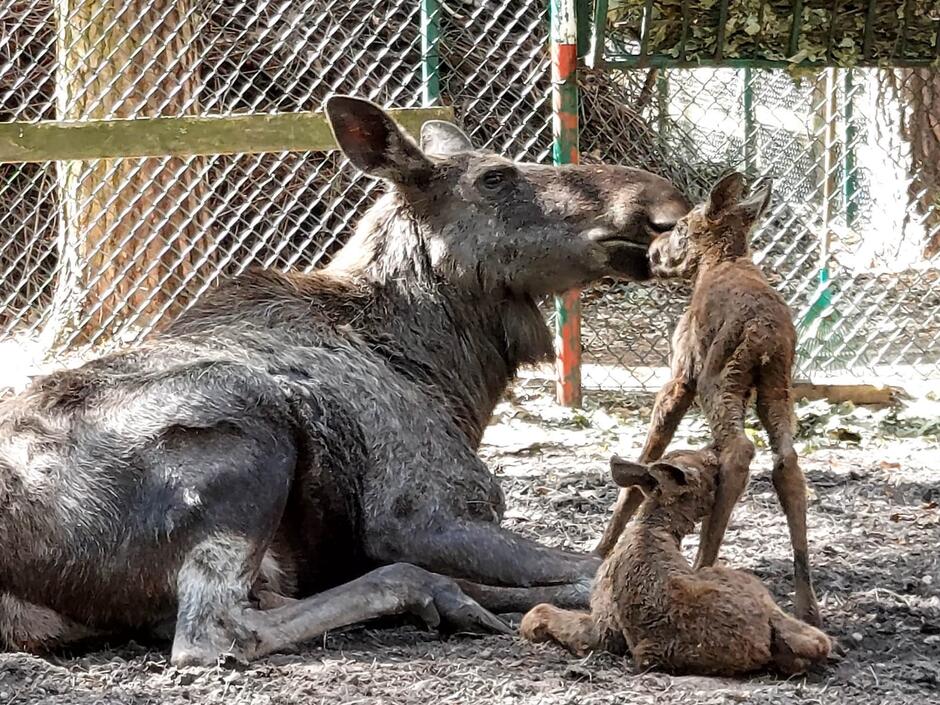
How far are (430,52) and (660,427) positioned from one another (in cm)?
468

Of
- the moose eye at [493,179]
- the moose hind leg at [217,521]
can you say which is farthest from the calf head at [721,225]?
the moose hind leg at [217,521]

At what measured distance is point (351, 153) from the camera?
5328 mm

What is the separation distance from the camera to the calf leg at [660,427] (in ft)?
14.2

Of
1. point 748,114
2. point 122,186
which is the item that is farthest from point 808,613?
point 748,114

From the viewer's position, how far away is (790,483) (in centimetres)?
400

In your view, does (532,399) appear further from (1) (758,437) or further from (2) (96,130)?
(2) (96,130)

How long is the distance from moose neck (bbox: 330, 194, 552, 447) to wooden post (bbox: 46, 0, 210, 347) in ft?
14.6

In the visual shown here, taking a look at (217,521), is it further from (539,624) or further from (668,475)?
(668,475)

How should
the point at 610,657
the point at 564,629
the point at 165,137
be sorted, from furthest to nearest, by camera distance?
the point at 165,137 → the point at 564,629 → the point at 610,657

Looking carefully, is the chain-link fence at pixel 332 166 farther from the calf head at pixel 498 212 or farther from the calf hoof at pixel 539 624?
the calf hoof at pixel 539 624

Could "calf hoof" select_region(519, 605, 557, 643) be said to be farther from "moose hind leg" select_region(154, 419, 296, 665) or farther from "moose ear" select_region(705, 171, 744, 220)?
"moose ear" select_region(705, 171, 744, 220)

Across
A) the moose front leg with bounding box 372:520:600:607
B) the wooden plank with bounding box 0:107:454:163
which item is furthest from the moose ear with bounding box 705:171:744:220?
the wooden plank with bounding box 0:107:454:163

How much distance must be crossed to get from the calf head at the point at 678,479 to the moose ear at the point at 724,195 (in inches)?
32.1

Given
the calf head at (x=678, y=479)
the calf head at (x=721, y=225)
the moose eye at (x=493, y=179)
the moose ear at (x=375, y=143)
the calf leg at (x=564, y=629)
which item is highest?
the moose ear at (x=375, y=143)
